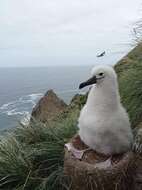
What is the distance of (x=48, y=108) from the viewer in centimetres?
620

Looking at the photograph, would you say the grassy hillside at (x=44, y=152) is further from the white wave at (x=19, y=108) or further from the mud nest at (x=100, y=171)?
the white wave at (x=19, y=108)

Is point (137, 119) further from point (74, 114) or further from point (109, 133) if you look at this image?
point (74, 114)

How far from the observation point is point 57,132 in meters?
4.51

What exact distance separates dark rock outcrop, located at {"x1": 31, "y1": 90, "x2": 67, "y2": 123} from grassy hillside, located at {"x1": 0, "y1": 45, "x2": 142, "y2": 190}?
1.21 meters

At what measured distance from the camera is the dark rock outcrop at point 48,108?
597cm

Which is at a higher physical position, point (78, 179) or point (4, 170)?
point (78, 179)

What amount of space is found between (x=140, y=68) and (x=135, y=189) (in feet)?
4.07

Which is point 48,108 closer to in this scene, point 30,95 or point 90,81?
point 90,81

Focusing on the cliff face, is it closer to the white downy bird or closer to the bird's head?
the white downy bird

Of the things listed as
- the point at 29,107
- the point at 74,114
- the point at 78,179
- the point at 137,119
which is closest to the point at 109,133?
the point at 78,179

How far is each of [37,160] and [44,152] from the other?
113 millimetres

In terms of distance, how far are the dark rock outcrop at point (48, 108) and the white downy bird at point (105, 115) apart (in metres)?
2.42

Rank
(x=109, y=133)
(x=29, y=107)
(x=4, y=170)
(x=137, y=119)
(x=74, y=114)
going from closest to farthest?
(x=109, y=133), (x=137, y=119), (x=4, y=170), (x=74, y=114), (x=29, y=107)

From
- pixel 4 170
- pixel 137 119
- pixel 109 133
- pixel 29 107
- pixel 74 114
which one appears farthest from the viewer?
pixel 29 107
